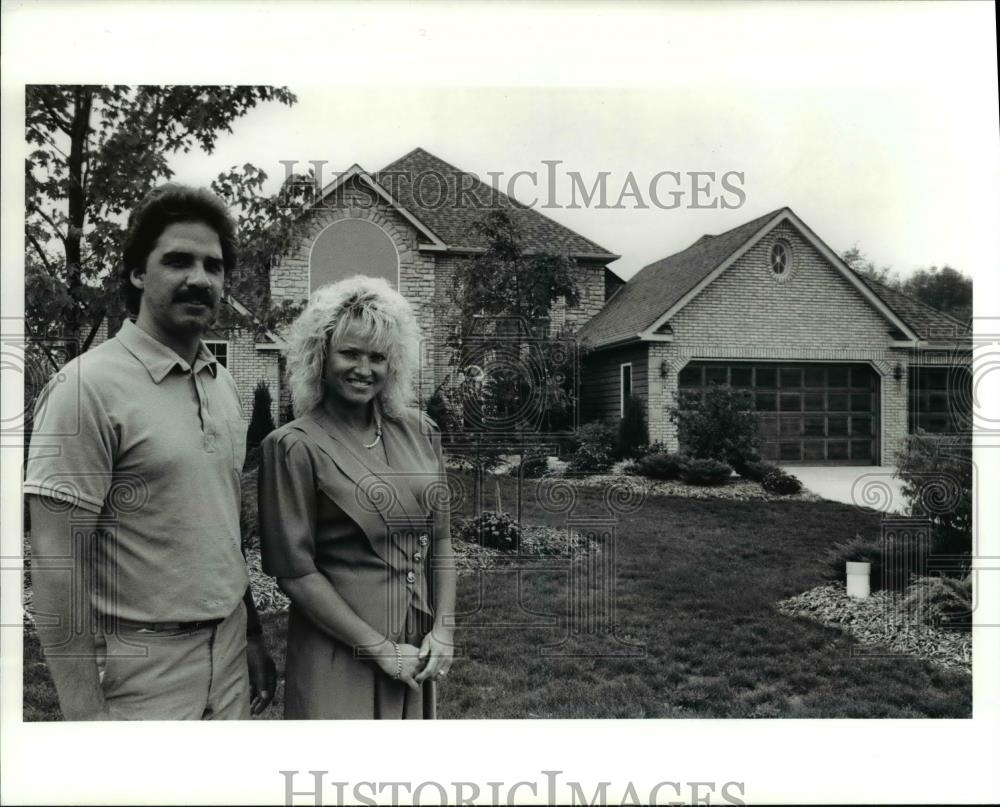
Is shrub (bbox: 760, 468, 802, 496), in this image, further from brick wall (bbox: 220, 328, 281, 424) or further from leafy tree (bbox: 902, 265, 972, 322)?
brick wall (bbox: 220, 328, 281, 424)

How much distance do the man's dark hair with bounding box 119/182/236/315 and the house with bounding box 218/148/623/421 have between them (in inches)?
13.7

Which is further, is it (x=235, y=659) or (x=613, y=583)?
(x=613, y=583)

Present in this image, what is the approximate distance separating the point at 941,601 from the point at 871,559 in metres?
0.41

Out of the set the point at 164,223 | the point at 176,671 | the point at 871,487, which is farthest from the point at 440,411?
the point at 871,487

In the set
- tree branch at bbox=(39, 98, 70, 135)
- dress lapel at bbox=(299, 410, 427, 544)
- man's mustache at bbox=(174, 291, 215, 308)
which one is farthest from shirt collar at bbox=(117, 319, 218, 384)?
tree branch at bbox=(39, 98, 70, 135)

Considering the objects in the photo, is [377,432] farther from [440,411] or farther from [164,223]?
[164,223]

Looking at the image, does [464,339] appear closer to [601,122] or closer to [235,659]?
[601,122]

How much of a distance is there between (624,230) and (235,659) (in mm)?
2746

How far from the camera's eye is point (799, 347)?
429 centimetres

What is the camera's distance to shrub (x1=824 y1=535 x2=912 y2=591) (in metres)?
4.30

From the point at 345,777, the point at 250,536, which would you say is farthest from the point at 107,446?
the point at 345,777

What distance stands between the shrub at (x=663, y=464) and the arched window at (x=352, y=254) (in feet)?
5.11

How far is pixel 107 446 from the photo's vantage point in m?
3.32

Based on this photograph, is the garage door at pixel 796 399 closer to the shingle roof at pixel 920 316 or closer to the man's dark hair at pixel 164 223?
the shingle roof at pixel 920 316
